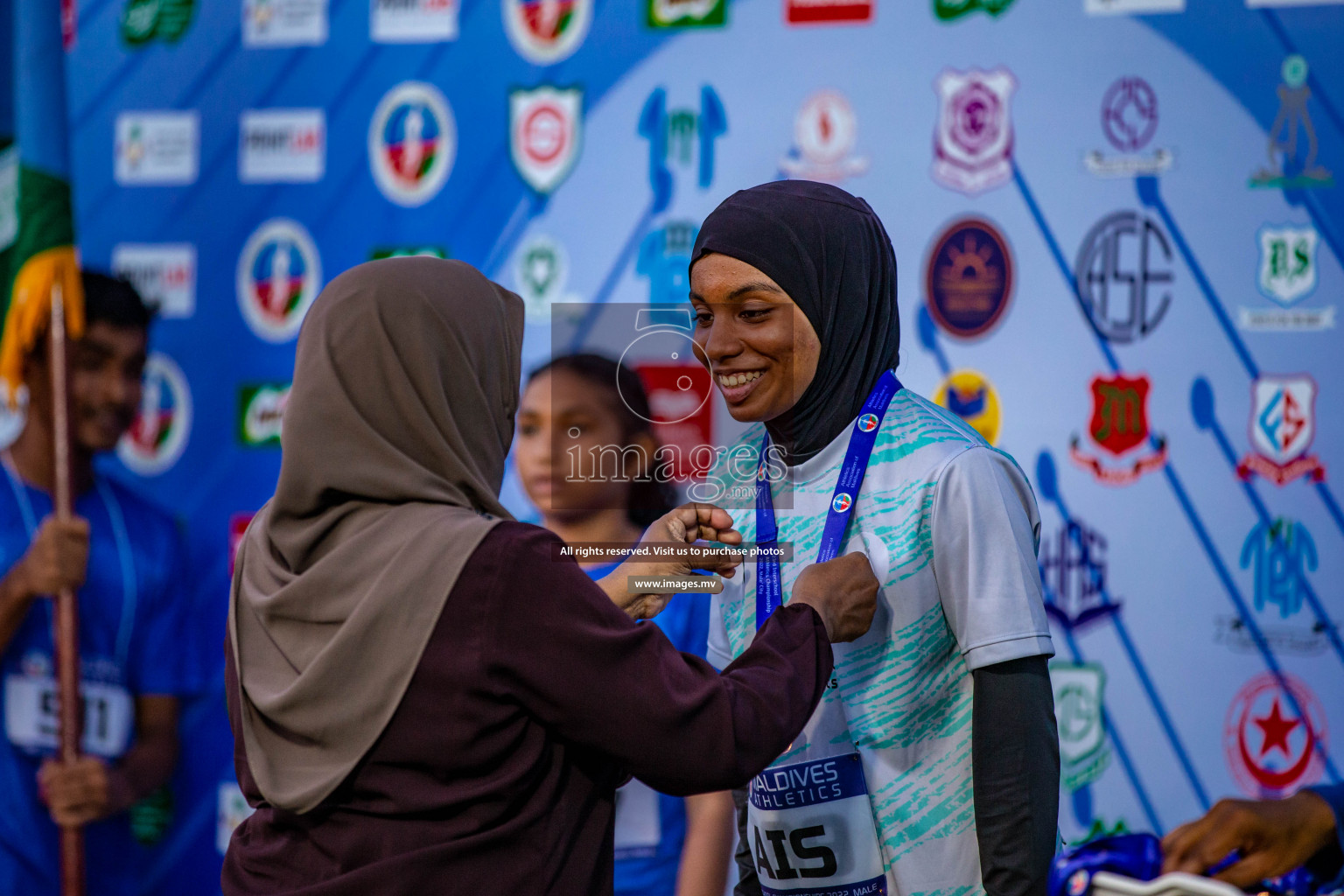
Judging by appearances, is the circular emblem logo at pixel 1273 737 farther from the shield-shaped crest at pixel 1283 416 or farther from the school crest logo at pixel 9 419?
the school crest logo at pixel 9 419

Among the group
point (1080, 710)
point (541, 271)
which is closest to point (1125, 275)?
point (1080, 710)

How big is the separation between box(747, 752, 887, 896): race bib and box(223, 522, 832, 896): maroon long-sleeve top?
0.20 m

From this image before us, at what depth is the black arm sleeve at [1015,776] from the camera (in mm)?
1252

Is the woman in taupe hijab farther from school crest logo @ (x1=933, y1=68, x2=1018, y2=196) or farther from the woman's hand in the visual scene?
school crest logo @ (x1=933, y1=68, x2=1018, y2=196)

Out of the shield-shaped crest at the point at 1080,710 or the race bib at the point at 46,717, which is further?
the race bib at the point at 46,717

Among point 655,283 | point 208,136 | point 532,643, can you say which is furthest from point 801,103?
point 532,643

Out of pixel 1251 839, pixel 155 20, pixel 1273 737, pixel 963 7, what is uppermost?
pixel 155 20

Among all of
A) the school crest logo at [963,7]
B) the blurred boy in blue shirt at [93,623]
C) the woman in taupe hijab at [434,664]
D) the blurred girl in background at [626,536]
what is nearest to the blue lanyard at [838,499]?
the woman in taupe hijab at [434,664]

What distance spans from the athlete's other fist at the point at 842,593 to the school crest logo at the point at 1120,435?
1466 millimetres

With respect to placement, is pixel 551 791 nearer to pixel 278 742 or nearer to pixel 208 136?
pixel 278 742

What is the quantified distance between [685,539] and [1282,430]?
1.79m

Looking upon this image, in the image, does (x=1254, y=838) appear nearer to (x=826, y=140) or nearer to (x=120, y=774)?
(x=826, y=140)

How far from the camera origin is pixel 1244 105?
2500 millimetres

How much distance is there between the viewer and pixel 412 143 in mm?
2914
